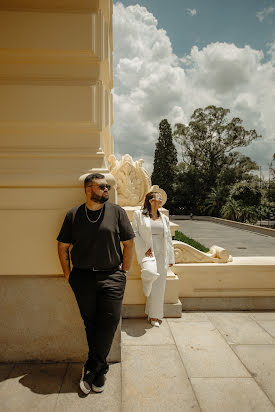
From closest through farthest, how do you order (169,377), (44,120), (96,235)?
(96,235) < (169,377) < (44,120)

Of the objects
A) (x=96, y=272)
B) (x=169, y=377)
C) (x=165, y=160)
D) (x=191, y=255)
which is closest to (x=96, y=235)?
(x=96, y=272)

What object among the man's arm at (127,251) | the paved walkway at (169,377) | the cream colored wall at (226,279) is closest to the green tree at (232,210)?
the cream colored wall at (226,279)

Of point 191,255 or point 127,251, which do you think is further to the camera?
point 191,255

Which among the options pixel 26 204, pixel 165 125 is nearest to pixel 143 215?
pixel 26 204

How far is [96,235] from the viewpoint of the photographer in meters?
2.20

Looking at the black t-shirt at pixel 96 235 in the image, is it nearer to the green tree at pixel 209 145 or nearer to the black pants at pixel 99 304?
the black pants at pixel 99 304

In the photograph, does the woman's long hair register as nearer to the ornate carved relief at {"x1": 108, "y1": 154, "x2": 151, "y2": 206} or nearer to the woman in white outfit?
the woman in white outfit

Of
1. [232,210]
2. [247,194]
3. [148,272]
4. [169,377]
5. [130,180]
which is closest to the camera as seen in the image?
[169,377]

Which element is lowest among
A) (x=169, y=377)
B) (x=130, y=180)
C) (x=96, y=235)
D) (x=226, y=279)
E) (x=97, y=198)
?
(x=169, y=377)

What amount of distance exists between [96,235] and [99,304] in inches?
23.3

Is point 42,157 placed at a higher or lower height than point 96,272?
higher

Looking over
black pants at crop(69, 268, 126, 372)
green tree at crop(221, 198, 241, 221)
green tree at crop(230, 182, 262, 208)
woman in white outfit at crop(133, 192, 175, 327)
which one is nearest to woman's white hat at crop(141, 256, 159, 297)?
woman in white outfit at crop(133, 192, 175, 327)

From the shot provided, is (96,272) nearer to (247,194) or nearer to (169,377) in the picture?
(169,377)

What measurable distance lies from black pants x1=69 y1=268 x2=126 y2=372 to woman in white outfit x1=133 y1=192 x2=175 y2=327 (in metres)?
1.23
